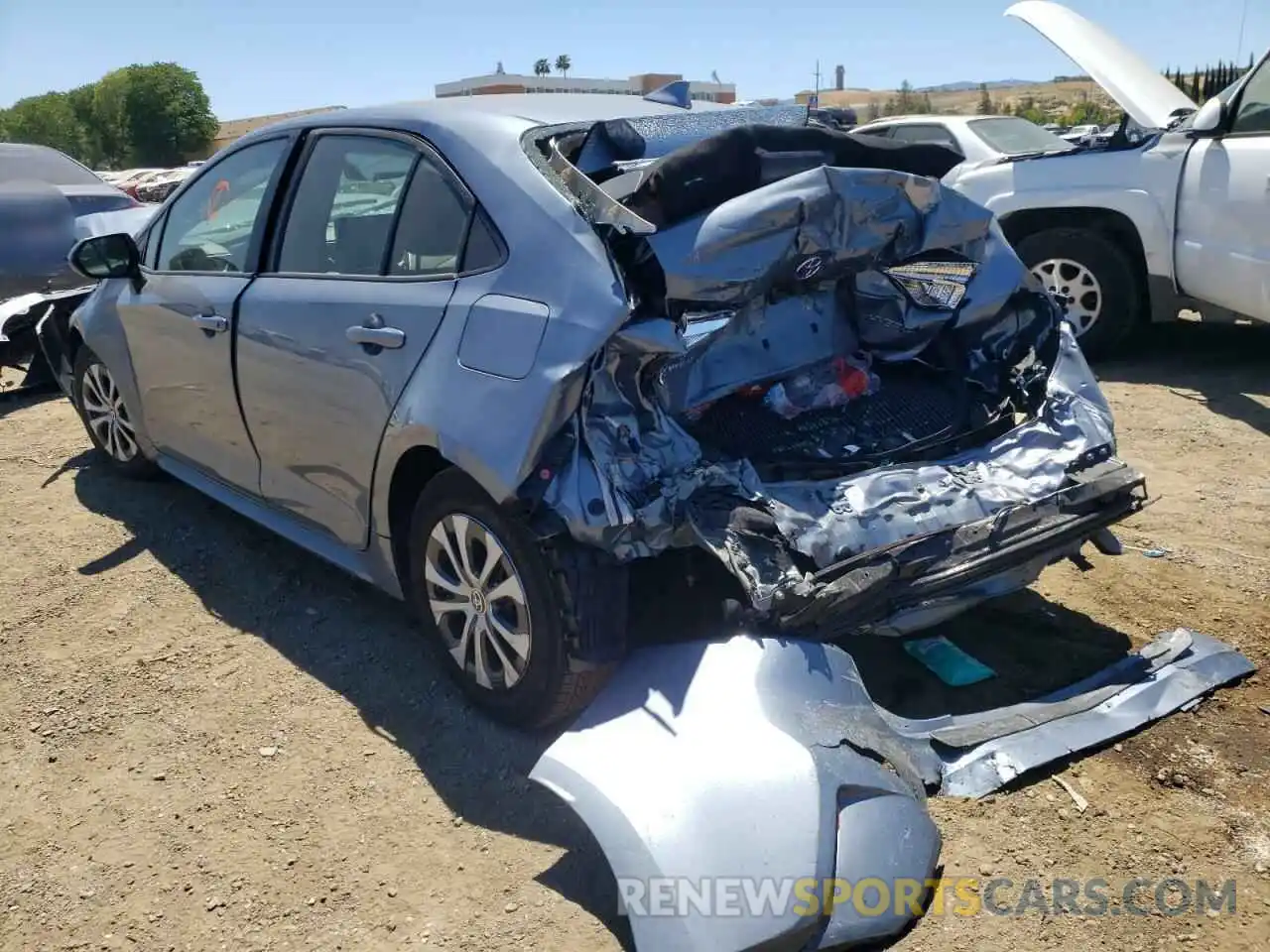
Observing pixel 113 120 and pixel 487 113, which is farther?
pixel 113 120

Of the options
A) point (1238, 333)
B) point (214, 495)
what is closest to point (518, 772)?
point (214, 495)

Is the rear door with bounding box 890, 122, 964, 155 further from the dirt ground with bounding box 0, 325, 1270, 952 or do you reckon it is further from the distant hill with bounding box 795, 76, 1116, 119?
the distant hill with bounding box 795, 76, 1116, 119

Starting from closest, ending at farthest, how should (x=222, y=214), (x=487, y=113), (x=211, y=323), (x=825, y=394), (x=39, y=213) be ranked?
(x=487, y=113) < (x=825, y=394) < (x=211, y=323) < (x=222, y=214) < (x=39, y=213)

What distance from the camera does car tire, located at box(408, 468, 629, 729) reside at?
271cm

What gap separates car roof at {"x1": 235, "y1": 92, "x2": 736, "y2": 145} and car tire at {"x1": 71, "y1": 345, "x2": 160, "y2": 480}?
1826 mm

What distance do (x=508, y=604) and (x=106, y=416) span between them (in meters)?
3.29

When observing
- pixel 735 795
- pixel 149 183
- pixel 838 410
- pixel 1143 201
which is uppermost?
pixel 149 183

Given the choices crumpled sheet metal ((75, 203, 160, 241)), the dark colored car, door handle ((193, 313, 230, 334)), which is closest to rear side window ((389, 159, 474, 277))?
door handle ((193, 313, 230, 334))

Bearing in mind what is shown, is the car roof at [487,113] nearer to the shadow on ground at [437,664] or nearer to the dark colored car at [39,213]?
the shadow on ground at [437,664]

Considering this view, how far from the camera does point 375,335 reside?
307 cm

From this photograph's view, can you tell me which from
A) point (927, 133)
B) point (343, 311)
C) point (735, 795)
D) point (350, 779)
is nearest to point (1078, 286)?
point (927, 133)

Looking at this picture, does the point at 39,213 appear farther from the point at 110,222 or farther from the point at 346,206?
the point at 346,206

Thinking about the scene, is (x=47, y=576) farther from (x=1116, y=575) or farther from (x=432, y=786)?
(x=1116, y=575)

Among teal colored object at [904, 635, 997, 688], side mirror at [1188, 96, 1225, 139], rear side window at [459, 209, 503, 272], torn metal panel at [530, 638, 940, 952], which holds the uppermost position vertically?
side mirror at [1188, 96, 1225, 139]
